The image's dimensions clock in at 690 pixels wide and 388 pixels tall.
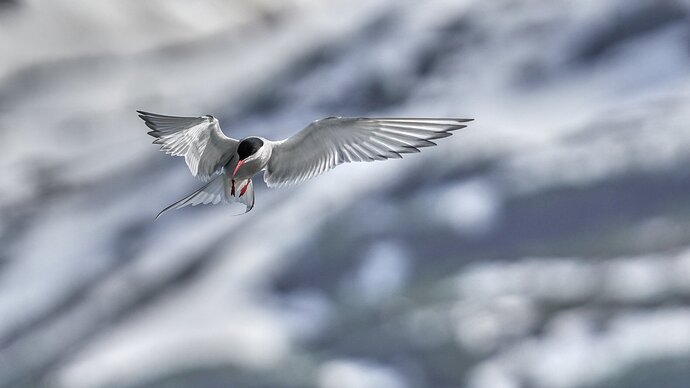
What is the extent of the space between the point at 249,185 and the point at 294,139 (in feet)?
0.43

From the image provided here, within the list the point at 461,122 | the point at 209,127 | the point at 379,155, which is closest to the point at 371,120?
the point at 379,155

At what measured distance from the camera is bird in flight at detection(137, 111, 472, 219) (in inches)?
69.7

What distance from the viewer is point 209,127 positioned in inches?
76.0

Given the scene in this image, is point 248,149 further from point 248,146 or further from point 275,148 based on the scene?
point 275,148

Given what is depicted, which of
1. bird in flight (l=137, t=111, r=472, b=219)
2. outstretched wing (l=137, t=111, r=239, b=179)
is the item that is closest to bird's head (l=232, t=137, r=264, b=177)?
bird in flight (l=137, t=111, r=472, b=219)

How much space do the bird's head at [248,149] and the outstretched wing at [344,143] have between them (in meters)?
0.10

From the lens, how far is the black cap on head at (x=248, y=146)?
1.81 m

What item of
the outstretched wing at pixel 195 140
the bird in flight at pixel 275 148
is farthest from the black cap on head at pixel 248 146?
the outstretched wing at pixel 195 140

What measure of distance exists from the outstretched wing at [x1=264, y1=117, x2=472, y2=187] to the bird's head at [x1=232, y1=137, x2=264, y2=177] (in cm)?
10

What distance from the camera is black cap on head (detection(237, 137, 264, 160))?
181 centimetres

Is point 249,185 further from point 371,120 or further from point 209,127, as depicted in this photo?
point 371,120

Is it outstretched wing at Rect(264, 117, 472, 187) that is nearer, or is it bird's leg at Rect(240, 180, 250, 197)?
outstretched wing at Rect(264, 117, 472, 187)

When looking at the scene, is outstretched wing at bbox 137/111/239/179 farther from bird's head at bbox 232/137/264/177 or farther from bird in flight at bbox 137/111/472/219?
bird's head at bbox 232/137/264/177

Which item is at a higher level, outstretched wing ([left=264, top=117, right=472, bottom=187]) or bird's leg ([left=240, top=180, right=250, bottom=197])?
outstretched wing ([left=264, top=117, right=472, bottom=187])
